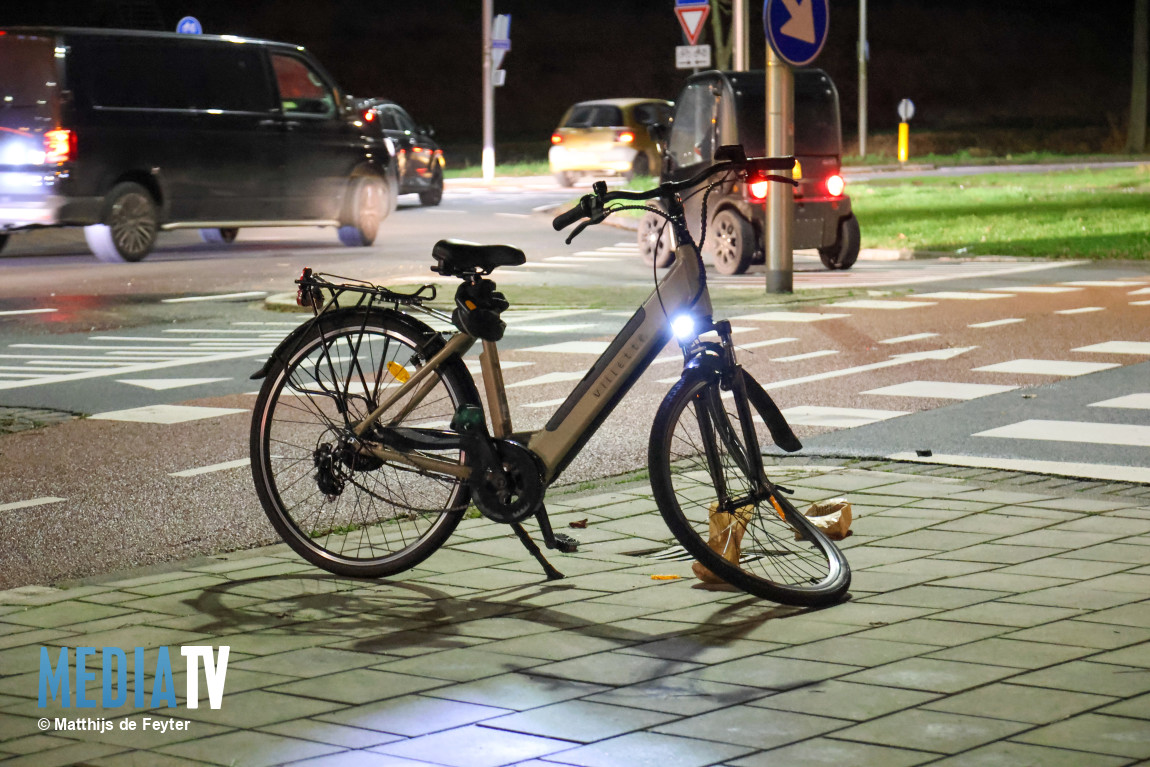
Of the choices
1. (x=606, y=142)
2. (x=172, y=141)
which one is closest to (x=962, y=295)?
(x=172, y=141)

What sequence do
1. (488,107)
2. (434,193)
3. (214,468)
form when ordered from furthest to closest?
(488,107), (434,193), (214,468)

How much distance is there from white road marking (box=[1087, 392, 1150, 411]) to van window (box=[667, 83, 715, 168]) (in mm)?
8907

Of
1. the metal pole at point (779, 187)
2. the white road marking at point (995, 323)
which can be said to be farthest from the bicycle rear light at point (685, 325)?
the metal pole at point (779, 187)

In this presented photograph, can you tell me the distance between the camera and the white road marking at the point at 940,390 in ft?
32.4

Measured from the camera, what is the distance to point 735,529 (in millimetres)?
5629

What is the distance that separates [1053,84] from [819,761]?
8049 centimetres

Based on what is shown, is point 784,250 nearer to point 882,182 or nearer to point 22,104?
point 22,104

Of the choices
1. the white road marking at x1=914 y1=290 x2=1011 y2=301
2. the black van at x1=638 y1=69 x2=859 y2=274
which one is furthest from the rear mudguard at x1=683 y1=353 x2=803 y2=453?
the black van at x1=638 y1=69 x2=859 y2=274

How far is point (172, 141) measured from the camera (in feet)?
63.5

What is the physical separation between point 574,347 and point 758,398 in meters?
6.44

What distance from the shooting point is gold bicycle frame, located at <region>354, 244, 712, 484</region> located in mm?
5598

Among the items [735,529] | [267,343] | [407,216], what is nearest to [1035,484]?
[735,529]

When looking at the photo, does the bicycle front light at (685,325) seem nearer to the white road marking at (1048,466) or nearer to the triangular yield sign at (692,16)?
the white road marking at (1048,466)

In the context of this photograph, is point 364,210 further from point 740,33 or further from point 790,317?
point 790,317
